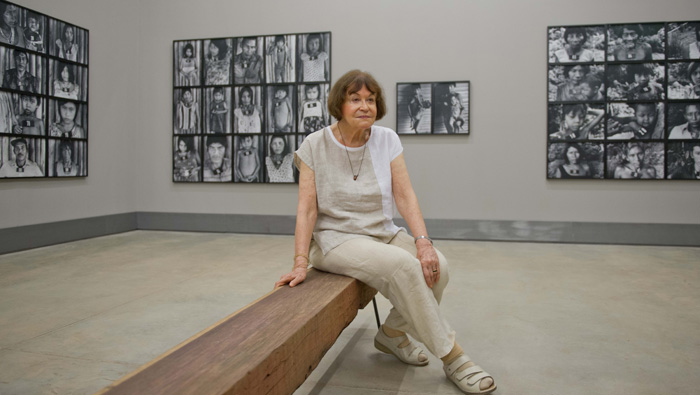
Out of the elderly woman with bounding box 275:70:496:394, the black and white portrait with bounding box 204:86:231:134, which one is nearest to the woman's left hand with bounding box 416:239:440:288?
the elderly woman with bounding box 275:70:496:394

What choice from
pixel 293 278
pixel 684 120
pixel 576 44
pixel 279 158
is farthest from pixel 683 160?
pixel 293 278

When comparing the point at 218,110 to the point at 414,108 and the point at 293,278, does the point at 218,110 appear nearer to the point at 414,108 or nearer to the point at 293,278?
the point at 414,108

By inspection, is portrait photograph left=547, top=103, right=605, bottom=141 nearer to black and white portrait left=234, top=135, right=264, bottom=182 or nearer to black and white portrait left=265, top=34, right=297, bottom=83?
black and white portrait left=265, top=34, right=297, bottom=83

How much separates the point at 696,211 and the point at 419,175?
3.73 metres

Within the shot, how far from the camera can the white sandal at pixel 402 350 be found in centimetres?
257

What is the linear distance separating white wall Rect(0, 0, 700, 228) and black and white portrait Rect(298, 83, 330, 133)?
0.42 m

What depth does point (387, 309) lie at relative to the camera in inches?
146

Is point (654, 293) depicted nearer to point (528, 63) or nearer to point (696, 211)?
point (696, 211)

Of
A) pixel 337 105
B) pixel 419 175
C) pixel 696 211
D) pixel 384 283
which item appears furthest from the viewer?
pixel 419 175

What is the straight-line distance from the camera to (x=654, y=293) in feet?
13.4

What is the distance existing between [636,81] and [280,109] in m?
5.07

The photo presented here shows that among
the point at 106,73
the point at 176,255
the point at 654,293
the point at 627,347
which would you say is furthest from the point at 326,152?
the point at 106,73

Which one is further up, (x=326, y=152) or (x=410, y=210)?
(x=326, y=152)

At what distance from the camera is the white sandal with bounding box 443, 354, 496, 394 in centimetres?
219
